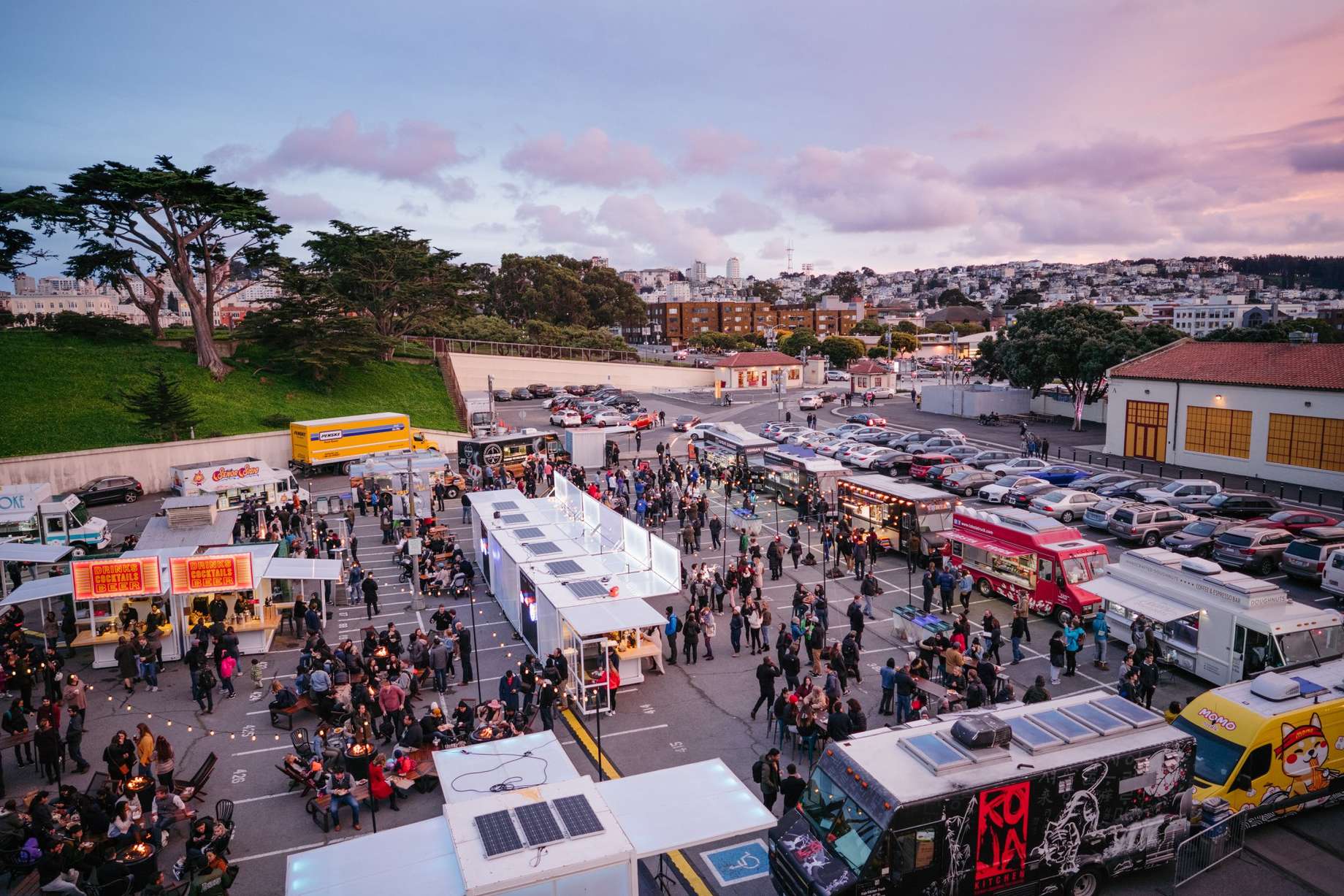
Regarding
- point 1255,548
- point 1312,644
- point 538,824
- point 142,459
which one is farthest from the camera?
point 142,459

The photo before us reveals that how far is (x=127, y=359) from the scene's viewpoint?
1981 inches

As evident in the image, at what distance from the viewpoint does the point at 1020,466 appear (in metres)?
37.9

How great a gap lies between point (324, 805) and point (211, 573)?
29.3ft

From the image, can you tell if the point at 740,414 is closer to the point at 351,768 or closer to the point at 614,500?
the point at 614,500

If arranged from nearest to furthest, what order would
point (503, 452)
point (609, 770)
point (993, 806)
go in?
point (993, 806) → point (609, 770) → point (503, 452)

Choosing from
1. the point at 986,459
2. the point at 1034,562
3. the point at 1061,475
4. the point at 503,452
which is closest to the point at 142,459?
the point at 503,452

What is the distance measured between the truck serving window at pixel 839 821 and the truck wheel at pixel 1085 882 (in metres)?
2.82

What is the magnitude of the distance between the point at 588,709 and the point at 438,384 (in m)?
48.1

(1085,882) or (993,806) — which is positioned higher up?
(993,806)

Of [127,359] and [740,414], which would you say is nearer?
[127,359]

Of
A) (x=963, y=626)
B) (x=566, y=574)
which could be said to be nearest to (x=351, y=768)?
(x=566, y=574)

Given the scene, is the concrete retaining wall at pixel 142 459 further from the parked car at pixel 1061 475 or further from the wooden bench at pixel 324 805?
the parked car at pixel 1061 475

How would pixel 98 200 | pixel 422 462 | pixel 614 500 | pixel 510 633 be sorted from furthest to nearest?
pixel 98 200 → pixel 422 462 → pixel 614 500 → pixel 510 633

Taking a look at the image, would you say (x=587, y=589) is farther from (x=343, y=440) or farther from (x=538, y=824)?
(x=343, y=440)
